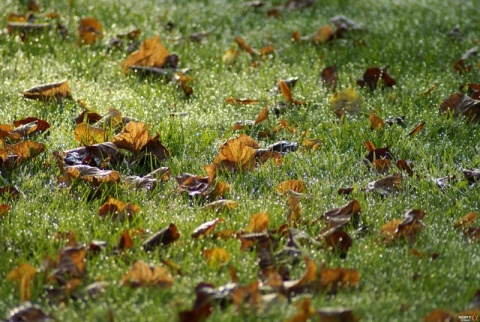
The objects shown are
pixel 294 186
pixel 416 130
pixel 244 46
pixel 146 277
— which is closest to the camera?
pixel 146 277

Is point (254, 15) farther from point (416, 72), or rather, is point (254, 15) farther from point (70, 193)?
point (70, 193)

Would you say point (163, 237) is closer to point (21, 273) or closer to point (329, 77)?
point (21, 273)

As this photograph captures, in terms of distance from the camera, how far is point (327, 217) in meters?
2.83

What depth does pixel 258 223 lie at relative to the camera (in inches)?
107

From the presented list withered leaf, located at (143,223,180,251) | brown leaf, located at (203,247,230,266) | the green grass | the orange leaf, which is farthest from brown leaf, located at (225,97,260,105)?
brown leaf, located at (203,247,230,266)

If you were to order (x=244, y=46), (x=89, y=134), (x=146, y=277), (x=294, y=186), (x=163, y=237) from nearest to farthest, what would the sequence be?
(x=146, y=277), (x=163, y=237), (x=294, y=186), (x=89, y=134), (x=244, y=46)

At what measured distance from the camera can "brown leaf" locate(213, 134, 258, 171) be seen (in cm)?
328

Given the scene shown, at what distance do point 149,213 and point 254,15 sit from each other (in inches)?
142

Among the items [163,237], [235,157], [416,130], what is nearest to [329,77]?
[416,130]

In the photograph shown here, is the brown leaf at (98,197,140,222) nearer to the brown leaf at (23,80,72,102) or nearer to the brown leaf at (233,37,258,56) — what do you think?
the brown leaf at (23,80,72,102)

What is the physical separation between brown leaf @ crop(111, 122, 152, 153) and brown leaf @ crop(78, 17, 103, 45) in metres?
2.02

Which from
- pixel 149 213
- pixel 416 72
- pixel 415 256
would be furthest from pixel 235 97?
pixel 415 256

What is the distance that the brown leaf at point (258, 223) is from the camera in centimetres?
271

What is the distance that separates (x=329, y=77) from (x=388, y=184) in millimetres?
1528
